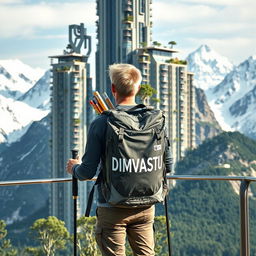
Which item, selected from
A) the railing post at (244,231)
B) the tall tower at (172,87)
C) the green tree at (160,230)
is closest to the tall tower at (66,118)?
A: the tall tower at (172,87)

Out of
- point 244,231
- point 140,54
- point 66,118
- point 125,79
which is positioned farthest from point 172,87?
point 125,79

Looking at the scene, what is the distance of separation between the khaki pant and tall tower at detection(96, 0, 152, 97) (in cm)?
15533

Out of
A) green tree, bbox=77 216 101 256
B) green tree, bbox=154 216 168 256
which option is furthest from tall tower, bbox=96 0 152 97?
green tree, bbox=154 216 168 256

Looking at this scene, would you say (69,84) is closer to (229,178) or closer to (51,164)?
(51,164)

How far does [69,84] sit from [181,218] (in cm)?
4453

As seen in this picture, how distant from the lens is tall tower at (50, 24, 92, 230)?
157m

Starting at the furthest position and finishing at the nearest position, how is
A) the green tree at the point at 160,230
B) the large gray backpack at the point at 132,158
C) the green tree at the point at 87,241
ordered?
the green tree at the point at 87,241, the green tree at the point at 160,230, the large gray backpack at the point at 132,158

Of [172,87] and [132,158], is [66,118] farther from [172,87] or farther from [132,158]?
[132,158]

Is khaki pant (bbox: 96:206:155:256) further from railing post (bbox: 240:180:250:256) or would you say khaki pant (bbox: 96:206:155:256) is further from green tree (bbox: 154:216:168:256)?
railing post (bbox: 240:180:250:256)

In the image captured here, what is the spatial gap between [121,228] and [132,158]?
0.62 meters

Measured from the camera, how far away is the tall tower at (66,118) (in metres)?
157

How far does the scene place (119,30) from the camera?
161 metres

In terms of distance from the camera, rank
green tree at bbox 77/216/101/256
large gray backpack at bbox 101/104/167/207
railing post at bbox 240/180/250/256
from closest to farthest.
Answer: large gray backpack at bbox 101/104/167/207 < railing post at bbox 240/180/250/256 < green tree at bbox 77/216/101/256

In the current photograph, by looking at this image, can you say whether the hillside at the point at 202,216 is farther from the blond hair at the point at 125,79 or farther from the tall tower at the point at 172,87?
the blond hair at the point at 125,79
